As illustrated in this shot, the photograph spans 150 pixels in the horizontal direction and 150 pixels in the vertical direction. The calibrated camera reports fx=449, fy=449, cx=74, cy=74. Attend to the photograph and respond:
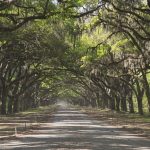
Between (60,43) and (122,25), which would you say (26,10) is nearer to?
(122,25)

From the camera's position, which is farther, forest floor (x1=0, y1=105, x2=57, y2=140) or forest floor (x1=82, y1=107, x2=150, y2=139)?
forest floor (x1=82, y1=107, x2=150, y2=139)

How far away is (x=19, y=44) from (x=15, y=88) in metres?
23.7

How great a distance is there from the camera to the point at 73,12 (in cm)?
2297

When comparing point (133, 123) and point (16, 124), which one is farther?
point (16, 124)

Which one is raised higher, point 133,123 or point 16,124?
point 16,124

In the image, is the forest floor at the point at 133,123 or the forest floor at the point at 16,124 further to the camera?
the forest floor at the point at 133,123

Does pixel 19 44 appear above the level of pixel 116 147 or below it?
above

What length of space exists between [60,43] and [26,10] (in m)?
17.5

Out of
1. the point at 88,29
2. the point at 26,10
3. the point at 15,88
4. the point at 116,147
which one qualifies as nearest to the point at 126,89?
the point at 15,88

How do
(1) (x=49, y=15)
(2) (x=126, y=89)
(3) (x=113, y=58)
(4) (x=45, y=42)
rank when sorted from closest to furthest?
(1) (x=49, y=15) < (4) (x=45, y=42) < (3) (x=113, y=58) < (2) (x=126, y=89)

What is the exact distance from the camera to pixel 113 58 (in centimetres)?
4272

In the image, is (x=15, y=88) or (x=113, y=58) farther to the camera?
(x=15, y=88)

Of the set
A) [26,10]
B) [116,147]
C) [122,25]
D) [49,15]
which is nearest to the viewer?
[116,147]

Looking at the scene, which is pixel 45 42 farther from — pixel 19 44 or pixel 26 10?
pixel 26 10
